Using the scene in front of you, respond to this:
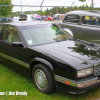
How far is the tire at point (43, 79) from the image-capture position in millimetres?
3012

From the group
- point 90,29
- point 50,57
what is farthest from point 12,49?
point 90,29

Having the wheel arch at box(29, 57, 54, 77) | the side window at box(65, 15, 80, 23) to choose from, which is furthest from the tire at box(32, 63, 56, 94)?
the side window at box(65, 15, 80, 23)

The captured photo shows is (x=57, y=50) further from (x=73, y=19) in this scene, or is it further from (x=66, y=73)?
(x=73, y=19)

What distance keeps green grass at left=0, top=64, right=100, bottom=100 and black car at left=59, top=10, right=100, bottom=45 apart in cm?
301

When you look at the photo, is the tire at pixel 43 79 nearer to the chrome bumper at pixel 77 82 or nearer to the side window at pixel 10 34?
the chrome bumper at pixel 77 82

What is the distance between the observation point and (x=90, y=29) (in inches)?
238

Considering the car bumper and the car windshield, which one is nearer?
the car bumper

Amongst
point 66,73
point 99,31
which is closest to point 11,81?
point 66,73

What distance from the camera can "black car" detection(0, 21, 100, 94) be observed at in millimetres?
2754

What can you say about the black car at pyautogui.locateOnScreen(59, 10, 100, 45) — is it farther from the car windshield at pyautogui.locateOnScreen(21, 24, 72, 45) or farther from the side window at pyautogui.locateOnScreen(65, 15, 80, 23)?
the car windshield at pyautogui.locateOnScreen(21, 24, 72, 45)

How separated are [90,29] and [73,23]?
106 cm

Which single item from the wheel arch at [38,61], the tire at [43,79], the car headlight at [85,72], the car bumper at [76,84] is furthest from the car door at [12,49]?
the car headlight at [85,72]

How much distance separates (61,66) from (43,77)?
1.83ft

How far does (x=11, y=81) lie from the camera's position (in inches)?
156
